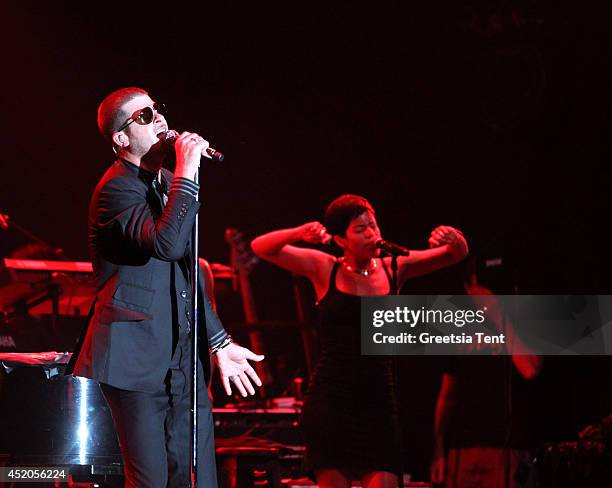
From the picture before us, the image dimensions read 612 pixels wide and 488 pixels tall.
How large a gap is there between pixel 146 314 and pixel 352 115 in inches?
195

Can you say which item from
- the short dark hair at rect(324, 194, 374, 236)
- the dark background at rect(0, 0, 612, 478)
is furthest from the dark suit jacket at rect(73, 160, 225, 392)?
the dark background at rect(0, 0, 612, 478)

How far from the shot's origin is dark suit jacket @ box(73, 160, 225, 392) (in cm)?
274

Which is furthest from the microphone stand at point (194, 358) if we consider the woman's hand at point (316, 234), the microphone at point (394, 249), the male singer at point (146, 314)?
the woman's hand at point (316, 234)

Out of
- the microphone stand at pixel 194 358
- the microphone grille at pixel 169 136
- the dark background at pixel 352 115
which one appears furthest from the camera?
the dark background at pixel 352 115

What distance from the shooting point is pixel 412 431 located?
7391 mm

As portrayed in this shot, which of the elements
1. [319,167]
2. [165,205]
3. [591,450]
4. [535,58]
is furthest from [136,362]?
[535,58]

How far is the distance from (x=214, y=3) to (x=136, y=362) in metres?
5.04

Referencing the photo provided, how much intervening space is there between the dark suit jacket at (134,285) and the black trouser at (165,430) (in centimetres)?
5

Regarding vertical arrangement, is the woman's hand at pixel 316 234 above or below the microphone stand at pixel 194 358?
above

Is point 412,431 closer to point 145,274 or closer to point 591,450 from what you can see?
point 591,450

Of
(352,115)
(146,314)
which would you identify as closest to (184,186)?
(146,314)

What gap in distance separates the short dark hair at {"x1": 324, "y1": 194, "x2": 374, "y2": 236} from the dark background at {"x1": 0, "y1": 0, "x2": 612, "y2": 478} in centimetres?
270

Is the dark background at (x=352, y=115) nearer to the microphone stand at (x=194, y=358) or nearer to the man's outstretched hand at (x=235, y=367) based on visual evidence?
the man's outstretched hand at (x=235, y=367)

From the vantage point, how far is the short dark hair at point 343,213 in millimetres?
4688
